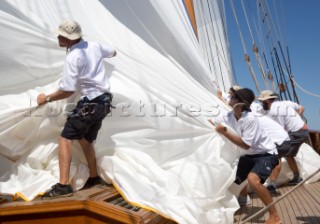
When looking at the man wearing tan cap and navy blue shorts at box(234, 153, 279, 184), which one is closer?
navy blue shorts at box(234, 153, 279, 184)

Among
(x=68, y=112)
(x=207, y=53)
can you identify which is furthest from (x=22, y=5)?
(x=207, y=53)

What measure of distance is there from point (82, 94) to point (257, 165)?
134cm

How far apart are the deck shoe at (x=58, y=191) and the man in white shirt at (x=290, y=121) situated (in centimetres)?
255

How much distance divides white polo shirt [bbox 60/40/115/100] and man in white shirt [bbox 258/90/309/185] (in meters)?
2.18

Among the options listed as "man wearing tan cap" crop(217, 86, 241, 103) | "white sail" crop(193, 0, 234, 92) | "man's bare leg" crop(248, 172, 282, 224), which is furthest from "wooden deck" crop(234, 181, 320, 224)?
"white sail" crop(193, 0, 234, 92)

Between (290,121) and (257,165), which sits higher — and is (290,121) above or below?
above

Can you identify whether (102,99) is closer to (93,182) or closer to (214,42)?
(93,182)

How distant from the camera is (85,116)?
2582 mm

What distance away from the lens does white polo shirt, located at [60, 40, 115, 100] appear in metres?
2.58

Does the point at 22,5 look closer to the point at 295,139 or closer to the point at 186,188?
the point at 186,188

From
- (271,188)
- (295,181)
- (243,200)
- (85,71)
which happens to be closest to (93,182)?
(85,71)

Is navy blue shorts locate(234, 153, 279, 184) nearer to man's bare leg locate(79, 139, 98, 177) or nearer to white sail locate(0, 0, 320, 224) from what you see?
white sail locate(0, 0, 320, 224)

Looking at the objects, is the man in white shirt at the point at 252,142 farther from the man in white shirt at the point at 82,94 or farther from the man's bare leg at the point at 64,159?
the man's bare leg at the point at 64,159

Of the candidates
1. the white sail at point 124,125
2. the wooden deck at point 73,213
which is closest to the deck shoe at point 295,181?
the white sail at point 124,125
